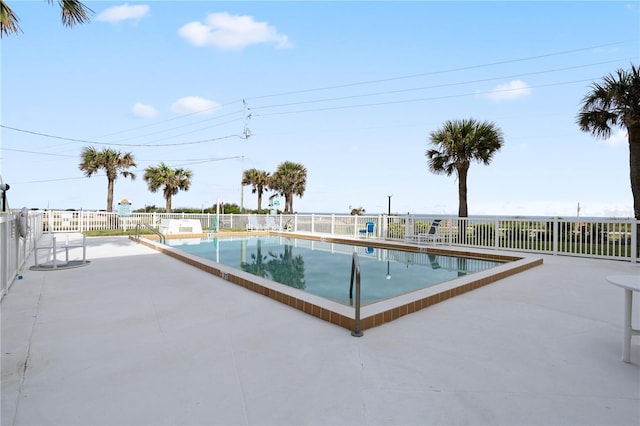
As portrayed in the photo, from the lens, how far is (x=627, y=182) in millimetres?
11062

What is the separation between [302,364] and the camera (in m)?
2.41

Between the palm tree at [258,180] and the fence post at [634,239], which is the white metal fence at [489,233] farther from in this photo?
the palm tree at [258,180]

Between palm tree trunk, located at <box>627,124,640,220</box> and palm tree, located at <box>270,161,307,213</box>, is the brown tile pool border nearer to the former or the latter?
palm tree trunk, located at <box>627,124,640,220</box>

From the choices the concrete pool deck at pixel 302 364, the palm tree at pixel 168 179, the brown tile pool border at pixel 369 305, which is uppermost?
the palm tree at pixel 168 179

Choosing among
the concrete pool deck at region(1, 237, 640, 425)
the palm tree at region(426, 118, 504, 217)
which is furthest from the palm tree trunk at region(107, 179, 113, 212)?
the concrete pool deck at region(1, 237, 640, 425)

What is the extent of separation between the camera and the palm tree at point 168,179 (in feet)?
81.3

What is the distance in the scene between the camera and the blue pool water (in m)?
5.36

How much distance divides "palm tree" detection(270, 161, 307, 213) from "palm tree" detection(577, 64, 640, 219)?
839 inches

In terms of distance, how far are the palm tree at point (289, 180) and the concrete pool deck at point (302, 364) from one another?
83.5ft

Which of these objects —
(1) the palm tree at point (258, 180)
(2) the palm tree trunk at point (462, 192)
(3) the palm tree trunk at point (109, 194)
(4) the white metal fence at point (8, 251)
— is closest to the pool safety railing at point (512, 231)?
(2) the palm tree trunk at point (462, 192)

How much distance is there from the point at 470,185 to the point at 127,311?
14.2 m

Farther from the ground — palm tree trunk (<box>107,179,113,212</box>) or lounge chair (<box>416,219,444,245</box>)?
palm tree trunk (<box>107,179,113,212</box>)

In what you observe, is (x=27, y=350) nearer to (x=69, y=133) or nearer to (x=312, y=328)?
(x=312, y=328)

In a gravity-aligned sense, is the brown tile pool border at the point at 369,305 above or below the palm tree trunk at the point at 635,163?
below
